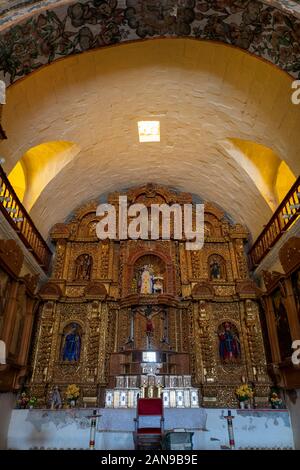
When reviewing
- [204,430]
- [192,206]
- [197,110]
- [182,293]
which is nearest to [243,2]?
[197,110]

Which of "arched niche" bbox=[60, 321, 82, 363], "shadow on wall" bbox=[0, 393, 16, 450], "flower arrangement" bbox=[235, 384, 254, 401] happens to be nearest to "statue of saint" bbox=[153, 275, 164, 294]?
"arched niche" bbox=[60, 321, 82, 363]

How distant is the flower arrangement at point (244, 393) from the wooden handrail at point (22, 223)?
7.50m

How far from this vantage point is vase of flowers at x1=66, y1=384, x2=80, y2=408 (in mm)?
9695

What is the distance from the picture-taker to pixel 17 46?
643cm

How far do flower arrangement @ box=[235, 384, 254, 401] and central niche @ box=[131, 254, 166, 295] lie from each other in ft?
13.0

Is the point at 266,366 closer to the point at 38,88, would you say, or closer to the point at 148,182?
the point at 148,182

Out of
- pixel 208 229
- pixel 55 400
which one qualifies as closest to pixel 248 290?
pixel 208 229

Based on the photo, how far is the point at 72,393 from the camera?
9711 mm

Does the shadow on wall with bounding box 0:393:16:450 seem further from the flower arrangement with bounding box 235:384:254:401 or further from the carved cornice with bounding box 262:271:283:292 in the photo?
the carved cornice with bounding box 262:271:283:292

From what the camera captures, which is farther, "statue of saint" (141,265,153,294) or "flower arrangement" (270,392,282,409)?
"statue of saint" (141,265,153,294)

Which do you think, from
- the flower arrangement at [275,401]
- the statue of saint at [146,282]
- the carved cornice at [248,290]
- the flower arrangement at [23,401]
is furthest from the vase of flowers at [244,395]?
the flower arrangement at [23,401]

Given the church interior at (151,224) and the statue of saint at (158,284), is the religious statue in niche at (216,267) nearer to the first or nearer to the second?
the church interior at (151,224)

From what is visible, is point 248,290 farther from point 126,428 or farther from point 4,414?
point 4,414

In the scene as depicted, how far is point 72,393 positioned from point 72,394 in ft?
0.09
